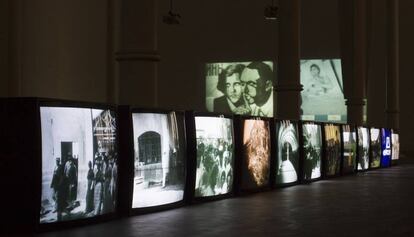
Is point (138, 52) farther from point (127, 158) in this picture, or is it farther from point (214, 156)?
point (127, 158)

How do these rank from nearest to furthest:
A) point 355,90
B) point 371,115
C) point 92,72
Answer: point 92,72, point 355,90, point 371,115

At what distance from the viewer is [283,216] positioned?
32.0ft

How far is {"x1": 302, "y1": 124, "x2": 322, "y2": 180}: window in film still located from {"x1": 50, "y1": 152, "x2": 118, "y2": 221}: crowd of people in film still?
8111 mm

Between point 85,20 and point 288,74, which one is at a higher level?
point 85,20

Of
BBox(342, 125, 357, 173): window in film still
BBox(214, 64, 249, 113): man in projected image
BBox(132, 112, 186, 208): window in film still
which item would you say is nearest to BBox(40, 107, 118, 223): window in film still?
BBox(132, 112, 186, 208): window in film still

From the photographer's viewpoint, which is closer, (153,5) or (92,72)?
(153,5)

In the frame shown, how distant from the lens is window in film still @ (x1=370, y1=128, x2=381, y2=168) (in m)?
24.4

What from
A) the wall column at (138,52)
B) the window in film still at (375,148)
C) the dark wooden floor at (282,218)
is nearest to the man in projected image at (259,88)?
the window in film still at (375,148)

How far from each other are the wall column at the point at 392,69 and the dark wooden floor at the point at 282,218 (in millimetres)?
24202

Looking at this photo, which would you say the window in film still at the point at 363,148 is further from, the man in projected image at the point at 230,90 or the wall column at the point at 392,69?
the man in projected image at the point at 230,90

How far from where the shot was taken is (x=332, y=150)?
62.1 ft

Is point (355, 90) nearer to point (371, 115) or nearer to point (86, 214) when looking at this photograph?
point (371, 115)

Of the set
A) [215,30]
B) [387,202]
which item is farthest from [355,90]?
[387,202]

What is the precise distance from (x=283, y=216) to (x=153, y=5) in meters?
4.27
